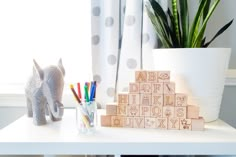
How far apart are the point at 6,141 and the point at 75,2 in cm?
72

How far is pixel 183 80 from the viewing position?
0.76m

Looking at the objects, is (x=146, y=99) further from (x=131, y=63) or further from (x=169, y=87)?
(x=131, y=63)

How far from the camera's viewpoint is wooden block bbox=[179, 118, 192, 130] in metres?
0.70

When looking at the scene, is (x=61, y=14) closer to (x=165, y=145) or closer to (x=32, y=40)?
(x=32, y=40)

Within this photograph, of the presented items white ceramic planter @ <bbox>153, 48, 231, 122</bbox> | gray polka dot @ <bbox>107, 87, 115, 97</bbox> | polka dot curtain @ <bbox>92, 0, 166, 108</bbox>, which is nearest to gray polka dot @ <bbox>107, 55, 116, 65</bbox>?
polka dot curtain @ <bbox>92, 0, 166, 108</bbox>

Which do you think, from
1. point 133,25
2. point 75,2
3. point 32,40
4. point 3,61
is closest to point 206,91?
point 133,25

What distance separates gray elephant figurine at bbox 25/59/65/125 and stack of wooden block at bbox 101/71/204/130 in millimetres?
169

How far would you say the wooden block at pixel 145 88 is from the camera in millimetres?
716

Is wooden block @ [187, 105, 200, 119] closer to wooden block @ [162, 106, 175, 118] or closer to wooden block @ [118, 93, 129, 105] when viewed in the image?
wooden block @ [162, 106, 175, 118]

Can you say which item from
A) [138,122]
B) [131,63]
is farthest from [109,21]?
[138,122]

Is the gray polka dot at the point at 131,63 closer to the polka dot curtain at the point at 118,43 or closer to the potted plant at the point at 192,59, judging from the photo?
the polka dot curtain at the point at 118,43

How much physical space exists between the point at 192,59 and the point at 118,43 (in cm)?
31

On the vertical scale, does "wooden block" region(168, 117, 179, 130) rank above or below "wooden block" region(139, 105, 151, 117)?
below

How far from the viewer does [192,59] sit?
0.74 m
